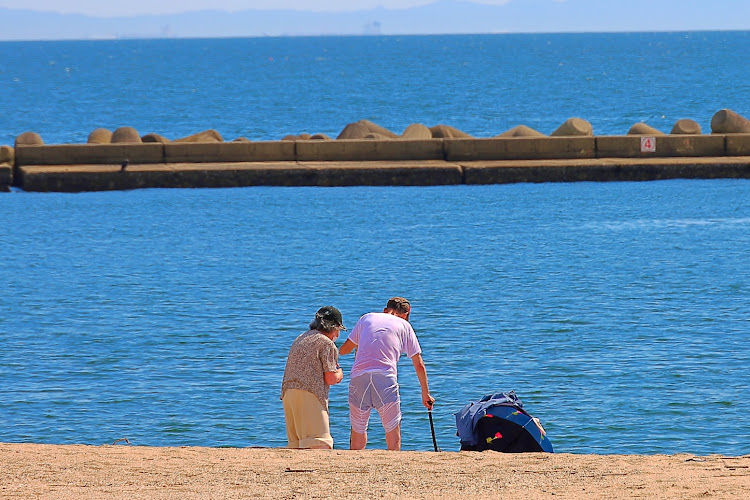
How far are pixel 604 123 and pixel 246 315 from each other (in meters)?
51.5

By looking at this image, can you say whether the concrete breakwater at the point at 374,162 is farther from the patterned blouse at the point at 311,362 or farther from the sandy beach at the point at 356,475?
the patterned blouse at the point at 311,362

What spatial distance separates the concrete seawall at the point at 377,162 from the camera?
1101 inches

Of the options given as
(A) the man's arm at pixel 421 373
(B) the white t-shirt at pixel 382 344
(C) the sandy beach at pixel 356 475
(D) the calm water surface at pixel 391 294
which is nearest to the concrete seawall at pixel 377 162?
(D) the calm water surface at pixel 391 294

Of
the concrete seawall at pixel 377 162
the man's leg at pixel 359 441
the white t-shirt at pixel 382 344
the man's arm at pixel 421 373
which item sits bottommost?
the man's leg at pixel 359 441

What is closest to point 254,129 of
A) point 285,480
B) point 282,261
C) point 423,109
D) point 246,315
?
point 423,109

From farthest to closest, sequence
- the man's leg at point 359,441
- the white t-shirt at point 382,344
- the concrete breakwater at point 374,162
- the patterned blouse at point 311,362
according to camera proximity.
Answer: the concrete breakwater at point 374,162 < the man's leg at point 359,441 < the white t-shirt at point 382,344 < the patterned blouse at point 311,362

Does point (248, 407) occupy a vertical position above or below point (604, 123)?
below

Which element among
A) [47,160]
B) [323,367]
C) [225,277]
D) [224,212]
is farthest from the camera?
[47,160]

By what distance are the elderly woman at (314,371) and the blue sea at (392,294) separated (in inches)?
97.4

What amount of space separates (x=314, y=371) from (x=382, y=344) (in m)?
0.52

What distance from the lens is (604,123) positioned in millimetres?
64750

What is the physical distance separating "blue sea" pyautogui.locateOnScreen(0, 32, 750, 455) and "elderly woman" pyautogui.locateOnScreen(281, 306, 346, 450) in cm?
247

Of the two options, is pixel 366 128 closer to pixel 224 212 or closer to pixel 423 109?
pixel 224 212

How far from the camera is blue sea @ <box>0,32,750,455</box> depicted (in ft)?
36.9
